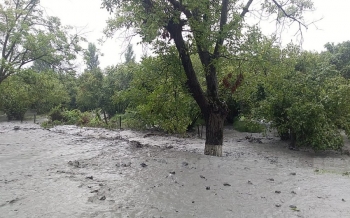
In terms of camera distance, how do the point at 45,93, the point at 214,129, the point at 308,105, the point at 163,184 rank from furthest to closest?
the point at 45,93
the point at 308,105
the point at 214,129
the point at 163,184

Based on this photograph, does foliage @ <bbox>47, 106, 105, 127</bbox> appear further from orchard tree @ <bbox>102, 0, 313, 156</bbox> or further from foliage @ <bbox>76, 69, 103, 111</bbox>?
orchard tree @ <bbox>102, 0, 313, 156</bbox>

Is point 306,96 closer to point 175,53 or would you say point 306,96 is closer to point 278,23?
point 278,23

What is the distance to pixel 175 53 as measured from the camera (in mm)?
9430

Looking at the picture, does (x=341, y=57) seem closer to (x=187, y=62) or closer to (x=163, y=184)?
(x=187, y=62)

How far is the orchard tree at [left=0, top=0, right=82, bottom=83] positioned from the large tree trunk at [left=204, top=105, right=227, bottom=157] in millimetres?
14940

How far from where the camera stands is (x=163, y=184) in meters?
6.47

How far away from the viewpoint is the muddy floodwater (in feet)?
16.4

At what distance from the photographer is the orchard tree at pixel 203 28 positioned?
7.82 metres

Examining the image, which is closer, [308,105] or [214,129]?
[214,129]

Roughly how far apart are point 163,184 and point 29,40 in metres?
17.3

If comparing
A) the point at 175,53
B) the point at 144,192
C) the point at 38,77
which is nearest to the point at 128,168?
the point at 144,192

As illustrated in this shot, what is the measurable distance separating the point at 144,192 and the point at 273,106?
332 inches

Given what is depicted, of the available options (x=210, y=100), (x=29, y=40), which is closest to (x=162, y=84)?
(x=210, y=100)

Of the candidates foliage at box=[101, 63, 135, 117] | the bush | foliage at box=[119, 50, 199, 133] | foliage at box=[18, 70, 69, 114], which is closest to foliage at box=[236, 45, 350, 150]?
foliage at box=[119, 50, 199, 133]
